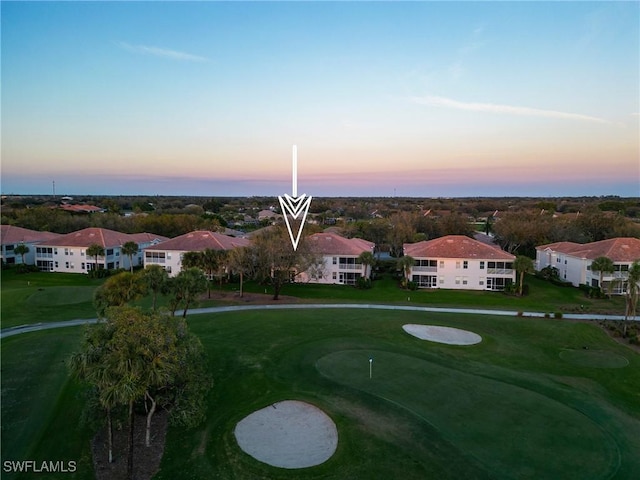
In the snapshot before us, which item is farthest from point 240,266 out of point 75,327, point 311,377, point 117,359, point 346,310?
point 117,359

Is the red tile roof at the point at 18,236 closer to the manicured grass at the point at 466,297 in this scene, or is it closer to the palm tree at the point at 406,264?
the manicured grass at the point at 466,297

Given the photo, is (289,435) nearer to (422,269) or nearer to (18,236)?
(422,269)

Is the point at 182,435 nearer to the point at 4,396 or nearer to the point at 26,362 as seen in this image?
the point at 4,396

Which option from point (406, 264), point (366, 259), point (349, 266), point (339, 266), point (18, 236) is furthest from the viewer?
point (18, 236)

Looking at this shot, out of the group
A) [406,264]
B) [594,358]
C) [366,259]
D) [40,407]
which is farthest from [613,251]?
[40,407]

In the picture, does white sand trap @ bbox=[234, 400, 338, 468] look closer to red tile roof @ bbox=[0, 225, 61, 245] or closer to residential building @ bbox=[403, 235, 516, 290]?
residential building @ bbox=[403, 235, 516, 290]
